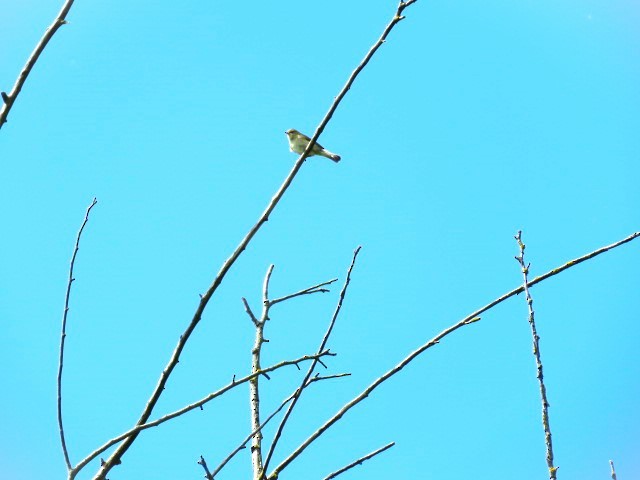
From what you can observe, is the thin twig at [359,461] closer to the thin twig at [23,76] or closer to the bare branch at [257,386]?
the bare branch at [257,386]

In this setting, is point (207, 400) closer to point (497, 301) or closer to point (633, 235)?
point (497, 301)

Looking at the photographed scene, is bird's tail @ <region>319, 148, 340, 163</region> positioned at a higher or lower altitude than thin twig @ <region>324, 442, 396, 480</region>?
higher

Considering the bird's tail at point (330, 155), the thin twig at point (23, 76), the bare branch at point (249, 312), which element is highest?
the bird's tail at point (330, 155)

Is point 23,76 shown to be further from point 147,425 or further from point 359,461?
point 359,461

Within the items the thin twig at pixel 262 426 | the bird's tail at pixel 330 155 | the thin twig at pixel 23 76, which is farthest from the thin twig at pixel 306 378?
the bird's tail at pixel 330 155

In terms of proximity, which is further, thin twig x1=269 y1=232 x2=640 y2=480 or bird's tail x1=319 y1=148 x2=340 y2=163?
bird's tail x1=319 y1=148 x2=340 y2=163

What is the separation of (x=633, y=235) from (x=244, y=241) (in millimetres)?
1496

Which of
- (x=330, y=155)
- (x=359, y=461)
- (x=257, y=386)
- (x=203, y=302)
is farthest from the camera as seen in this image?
(x=330, y=155)

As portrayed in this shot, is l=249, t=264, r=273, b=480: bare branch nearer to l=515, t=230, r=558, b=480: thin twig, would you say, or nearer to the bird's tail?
l=515, t=230, r=558, b=480: thin twig

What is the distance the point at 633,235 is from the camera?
111 inches

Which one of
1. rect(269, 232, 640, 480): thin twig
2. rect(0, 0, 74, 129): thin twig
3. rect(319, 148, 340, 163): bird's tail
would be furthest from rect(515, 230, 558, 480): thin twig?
rect(319, 148, 340, 163): bird's tail

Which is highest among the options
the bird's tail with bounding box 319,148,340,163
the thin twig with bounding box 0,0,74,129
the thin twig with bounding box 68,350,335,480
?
the bird's tail with bounding box 319,148,340,163

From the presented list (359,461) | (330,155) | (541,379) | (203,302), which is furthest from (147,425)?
(330,155)

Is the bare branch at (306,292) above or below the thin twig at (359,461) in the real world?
above
